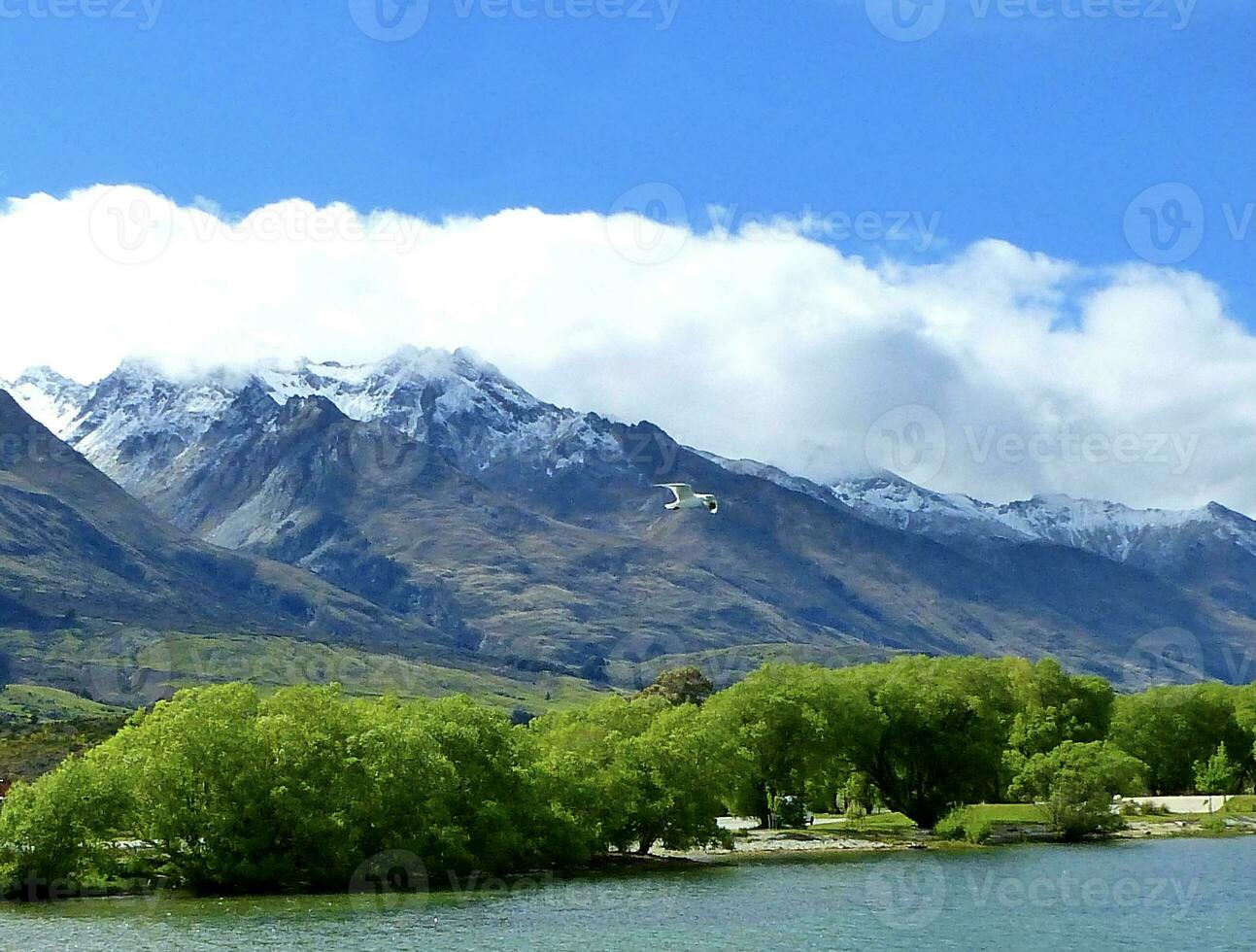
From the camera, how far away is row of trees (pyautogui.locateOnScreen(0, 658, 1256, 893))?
3110 inches

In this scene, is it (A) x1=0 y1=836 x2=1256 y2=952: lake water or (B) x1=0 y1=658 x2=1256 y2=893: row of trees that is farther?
(B) x1=0 y1=658 x2=1256 y2=893: row of trees

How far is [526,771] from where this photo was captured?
92.0 m

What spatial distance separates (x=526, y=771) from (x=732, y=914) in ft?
72.9

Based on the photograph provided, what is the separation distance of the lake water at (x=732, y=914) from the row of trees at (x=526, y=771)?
3313mm

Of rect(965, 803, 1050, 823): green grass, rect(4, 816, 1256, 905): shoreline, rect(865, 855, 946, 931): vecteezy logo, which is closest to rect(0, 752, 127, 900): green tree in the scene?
rect(4, 816, 1256, 905): shoreline

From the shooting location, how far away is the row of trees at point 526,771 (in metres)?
79.0

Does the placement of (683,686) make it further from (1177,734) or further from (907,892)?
(907,892)

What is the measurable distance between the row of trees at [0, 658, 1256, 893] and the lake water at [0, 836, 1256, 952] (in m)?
3.31

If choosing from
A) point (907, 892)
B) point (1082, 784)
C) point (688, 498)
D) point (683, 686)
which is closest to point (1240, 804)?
point (1082, 784)

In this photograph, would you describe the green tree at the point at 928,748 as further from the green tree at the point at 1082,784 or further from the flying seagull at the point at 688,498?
the flying seagull at the point at 688,498

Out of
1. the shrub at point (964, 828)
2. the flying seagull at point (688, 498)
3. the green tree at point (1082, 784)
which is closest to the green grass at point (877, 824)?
the shrub at point (964, 828)

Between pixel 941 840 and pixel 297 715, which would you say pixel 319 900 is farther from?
pixel 941 840

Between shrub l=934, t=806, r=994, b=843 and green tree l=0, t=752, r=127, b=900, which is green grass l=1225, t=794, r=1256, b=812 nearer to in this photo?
shrub l=934, t=806, r=994, b=843

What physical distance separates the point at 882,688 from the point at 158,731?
68.4 m
